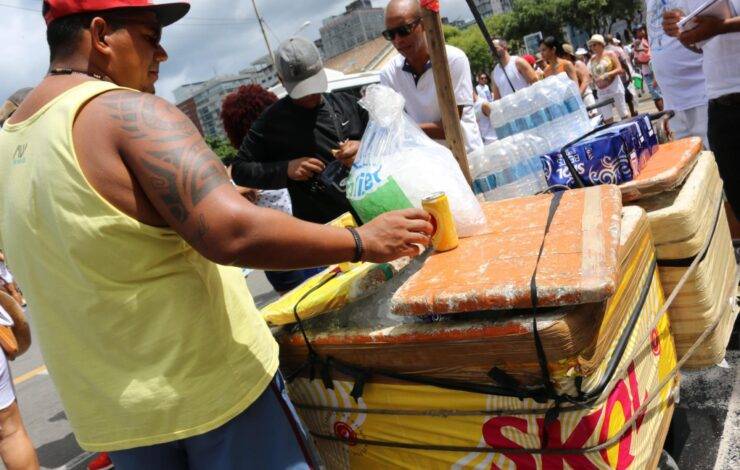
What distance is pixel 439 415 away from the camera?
5.24 feet

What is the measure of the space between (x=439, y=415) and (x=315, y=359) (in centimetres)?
43

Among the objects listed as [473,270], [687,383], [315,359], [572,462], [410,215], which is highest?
[410,215]

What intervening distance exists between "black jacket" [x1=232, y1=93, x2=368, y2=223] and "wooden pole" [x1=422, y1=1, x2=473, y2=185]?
65cm

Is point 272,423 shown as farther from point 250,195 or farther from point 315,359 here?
point 250,195

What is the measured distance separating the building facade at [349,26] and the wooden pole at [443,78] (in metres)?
95.5

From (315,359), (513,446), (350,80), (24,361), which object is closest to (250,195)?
(315,359)

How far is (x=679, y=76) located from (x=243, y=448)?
3305mm

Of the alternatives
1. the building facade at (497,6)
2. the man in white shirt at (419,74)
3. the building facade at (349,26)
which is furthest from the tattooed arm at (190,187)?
the building facade at (497,6)

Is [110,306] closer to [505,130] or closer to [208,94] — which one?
[505,130]

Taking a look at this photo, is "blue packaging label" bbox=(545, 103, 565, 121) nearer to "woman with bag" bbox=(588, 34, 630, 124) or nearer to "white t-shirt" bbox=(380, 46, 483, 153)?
"white t-shirt" bbox=(380, 46, 483, 153)

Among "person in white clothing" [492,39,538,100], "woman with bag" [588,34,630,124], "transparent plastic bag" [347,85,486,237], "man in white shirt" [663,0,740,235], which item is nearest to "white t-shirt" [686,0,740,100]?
"man in white shirt" [663,0,740,235]

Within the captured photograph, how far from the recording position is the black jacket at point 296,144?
117 inches

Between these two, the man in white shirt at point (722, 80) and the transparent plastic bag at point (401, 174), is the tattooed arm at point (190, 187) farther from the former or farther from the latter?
the man in white shirt at point (722, 80)

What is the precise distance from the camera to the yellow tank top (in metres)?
1.23
